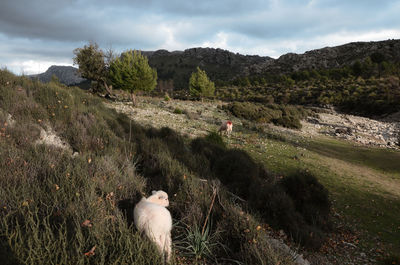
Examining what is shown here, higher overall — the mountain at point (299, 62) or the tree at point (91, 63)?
the mountain at point (299, 62)

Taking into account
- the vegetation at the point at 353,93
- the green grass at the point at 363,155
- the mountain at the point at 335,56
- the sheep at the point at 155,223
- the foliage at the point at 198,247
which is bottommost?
the green grass at the point at 363,155

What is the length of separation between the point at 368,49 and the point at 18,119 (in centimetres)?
13912

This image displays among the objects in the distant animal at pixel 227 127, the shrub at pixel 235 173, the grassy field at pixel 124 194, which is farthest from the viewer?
the distant animal at pixel 227 127

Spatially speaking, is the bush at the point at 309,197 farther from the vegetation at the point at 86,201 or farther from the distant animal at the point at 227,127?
the distant animal at the point at 227,127

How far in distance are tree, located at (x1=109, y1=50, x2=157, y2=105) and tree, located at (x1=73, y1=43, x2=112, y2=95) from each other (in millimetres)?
7705

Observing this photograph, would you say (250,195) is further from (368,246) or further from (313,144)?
(313,144)

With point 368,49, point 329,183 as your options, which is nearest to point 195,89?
point 329,183

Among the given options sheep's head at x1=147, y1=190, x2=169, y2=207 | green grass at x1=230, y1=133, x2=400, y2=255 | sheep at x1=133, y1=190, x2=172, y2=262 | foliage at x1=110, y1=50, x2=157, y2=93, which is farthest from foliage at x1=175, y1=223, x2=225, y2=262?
foliage at x1=110, y1=50, x2=157, y2=93

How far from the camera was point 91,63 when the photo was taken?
3288 centimetres

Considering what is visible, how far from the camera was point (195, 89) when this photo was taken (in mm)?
45469

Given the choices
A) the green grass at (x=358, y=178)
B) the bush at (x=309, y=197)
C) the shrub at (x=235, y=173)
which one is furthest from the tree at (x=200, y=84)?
the bush at (x=309, y=197)

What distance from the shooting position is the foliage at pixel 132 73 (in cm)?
2642

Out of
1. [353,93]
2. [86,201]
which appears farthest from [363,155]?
[353,93]

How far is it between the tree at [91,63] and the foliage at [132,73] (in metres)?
7.71
